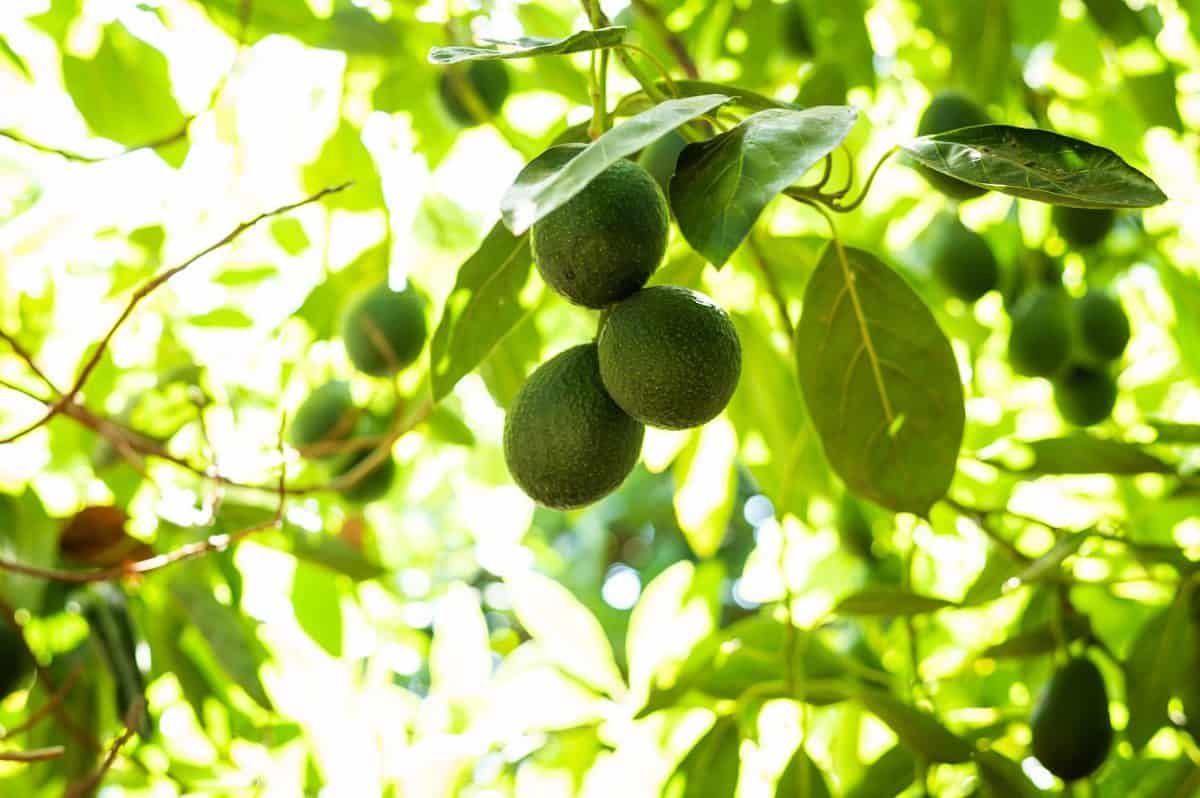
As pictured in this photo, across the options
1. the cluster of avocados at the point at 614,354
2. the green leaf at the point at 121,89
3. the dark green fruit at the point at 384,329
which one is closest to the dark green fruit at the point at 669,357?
the cluster of avocados at the point at 614,354

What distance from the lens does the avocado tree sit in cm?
169

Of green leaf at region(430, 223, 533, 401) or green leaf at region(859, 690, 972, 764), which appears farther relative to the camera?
green leaf at region(859, 690, 972, 764)

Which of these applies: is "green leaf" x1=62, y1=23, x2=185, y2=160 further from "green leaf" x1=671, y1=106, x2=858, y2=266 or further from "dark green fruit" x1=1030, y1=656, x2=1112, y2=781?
"dark green fruit" x1=1030, y1=656, x2=1112, y2=781

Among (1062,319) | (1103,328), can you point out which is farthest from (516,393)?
(1103,328)

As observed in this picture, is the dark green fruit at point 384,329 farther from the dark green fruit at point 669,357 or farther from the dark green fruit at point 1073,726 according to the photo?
the dark green fruit at point 1073,726

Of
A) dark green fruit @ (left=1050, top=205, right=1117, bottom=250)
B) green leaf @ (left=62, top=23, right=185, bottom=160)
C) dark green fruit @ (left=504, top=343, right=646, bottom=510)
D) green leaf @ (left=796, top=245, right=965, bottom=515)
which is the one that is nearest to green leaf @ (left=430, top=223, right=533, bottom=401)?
dark green fruit @ (left=504, top=343, right=646, bottom=510)

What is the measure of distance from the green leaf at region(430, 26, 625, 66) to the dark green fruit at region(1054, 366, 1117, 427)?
4.71ft

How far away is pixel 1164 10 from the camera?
9.06 feet

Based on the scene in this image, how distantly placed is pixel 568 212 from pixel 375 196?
116 centimetres

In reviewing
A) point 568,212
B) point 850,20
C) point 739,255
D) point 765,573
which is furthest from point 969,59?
point 568,212

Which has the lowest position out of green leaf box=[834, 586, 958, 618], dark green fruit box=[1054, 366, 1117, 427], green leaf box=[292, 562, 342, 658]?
dark green fruit box=[1054, 366, 1117, 427]

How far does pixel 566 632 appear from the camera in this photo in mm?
2117

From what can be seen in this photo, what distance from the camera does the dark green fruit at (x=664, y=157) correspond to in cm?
143

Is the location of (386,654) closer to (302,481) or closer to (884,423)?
(302,481)
